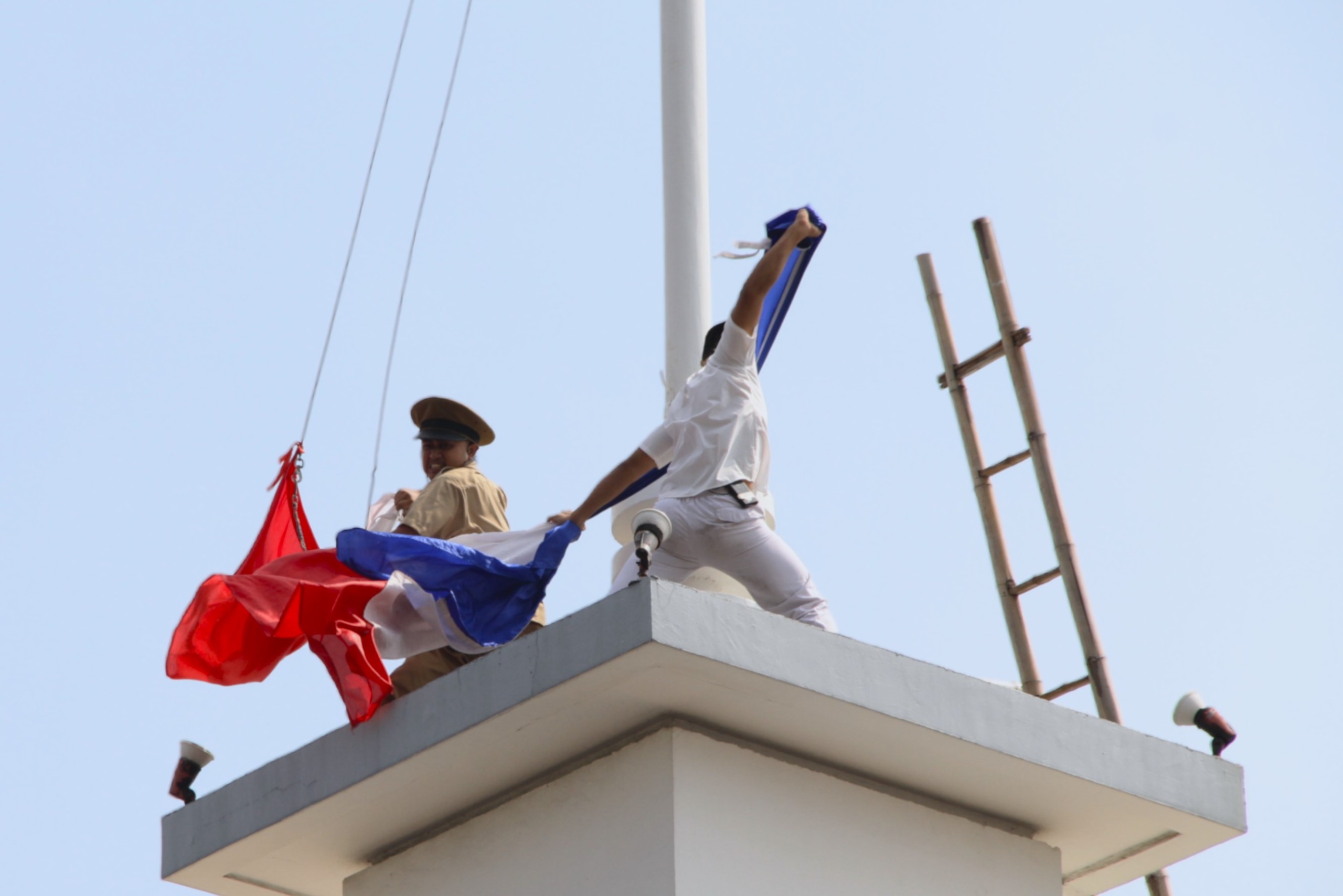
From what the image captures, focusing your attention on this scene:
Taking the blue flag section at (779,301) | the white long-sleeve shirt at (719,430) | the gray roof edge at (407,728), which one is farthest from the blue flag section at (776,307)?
the gray roof edge at (407,728)

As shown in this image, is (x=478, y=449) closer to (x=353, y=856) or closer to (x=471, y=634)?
(x=471, y=634)

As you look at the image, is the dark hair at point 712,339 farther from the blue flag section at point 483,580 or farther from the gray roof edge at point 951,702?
the gray roof edge at point 951,702

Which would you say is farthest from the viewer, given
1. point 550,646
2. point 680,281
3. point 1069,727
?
point 680,281

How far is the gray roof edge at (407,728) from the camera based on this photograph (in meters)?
7.19

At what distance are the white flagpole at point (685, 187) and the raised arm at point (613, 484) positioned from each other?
1.47 meters

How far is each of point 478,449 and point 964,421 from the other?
4.39 metres

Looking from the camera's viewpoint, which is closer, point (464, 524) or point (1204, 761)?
point (1204, 761)

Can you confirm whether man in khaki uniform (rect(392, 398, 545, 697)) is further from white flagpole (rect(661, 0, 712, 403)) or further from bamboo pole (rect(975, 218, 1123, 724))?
bamboo pole (rect(975, 218, 1123, 724))

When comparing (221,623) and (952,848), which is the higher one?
(221,623)

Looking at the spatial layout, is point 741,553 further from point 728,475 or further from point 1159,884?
point 1159,884

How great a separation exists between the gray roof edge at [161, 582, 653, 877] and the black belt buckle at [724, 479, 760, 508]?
3.05 feet

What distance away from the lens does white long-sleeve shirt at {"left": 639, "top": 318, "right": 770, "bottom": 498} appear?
8023 mm

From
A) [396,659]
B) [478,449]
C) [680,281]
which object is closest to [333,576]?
[396,659]

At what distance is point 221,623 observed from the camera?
8477mm
